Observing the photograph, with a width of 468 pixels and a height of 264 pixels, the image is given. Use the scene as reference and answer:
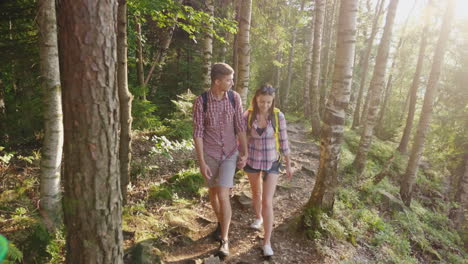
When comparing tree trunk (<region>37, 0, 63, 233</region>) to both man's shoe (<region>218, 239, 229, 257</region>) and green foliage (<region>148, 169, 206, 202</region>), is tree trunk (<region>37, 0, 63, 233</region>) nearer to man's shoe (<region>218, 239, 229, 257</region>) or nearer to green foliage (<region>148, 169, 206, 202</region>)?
green foliage (<region>148, 169, 206, 202</region>)

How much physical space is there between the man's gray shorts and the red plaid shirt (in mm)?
62

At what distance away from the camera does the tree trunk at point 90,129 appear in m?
2.05

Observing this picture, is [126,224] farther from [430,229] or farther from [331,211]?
[430,229]

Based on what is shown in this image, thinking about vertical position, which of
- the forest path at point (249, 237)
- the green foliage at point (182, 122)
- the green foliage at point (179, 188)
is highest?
the green foliage at point (182, 122)

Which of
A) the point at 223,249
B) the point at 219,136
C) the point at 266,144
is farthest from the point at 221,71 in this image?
the point at 223,249

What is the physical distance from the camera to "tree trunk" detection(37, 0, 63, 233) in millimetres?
3299

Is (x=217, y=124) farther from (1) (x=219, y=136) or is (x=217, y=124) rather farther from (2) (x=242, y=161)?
(2) (x=242, y=161)

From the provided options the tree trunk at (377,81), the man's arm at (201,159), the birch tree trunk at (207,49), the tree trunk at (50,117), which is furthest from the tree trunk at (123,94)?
the tree trunk at (377,81)

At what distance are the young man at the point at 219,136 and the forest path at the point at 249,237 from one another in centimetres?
70

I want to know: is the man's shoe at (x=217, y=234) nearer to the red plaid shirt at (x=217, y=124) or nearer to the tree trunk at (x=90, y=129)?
the red plaid shirt at (x=217, y=124)

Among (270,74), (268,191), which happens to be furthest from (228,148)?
(270,74)

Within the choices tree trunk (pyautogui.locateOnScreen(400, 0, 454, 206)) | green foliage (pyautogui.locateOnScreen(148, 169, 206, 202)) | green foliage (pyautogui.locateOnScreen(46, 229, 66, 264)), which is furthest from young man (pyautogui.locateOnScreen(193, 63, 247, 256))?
tree trunk (pyautogui.locateOnScreen(400, 0, 454, 206))

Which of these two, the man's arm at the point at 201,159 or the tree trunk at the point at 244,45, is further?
the tree trunk at the point at 244,45

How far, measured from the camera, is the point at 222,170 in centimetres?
356
